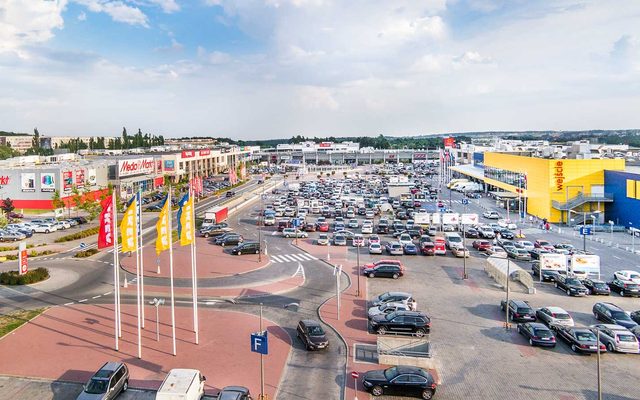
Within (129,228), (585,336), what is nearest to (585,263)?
(585,336)

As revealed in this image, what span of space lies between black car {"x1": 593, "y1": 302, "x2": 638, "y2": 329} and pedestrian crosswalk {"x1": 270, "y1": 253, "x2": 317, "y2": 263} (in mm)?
22490

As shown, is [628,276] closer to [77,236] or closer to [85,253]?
[85,253]

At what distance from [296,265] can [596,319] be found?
21885 millimetres

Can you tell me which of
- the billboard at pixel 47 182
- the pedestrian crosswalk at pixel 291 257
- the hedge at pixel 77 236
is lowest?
the pedestrian crosswalk at pixel 291 257

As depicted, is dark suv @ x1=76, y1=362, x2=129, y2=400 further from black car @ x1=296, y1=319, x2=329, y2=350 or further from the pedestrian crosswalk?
the pedestrian crosswalk

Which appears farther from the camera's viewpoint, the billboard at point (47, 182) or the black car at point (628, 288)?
the billboard at point (47, 182)

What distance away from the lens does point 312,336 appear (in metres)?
22.2

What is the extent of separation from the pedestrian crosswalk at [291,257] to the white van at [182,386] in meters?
23.0

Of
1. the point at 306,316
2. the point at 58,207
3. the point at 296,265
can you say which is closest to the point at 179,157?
the point at 58,207

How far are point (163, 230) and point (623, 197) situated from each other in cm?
5538

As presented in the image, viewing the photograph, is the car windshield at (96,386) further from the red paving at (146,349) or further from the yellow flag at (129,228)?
the yellow flag at (129,228)

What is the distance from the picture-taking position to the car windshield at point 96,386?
57.1 ft

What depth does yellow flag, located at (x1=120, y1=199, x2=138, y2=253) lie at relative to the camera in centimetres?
2269

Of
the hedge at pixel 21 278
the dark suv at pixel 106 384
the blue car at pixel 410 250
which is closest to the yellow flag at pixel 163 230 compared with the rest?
the dark suv at pixel 106 384
